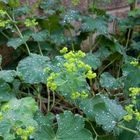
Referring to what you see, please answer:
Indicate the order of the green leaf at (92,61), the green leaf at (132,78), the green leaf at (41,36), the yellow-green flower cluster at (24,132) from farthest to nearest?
the green leaf at (41,36) < the green leaf at (92,61) < the green leaf at (132,78) < the yellow-green flower cluster at (24,132)

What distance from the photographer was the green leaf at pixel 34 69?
151 centimetres

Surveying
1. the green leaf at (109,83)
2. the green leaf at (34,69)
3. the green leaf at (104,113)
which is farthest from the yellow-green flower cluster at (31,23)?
the green leaf at (104,113)

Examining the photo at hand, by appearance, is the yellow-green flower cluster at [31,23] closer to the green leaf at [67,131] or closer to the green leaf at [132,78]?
the green leaf at [132,78]

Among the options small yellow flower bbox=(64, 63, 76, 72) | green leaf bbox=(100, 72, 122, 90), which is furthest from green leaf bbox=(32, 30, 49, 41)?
small yellow flower bbox=(64, 63, 76, 72)

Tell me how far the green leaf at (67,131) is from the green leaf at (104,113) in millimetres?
56

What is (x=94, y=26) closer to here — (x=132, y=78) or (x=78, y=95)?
(x=132, y=78)

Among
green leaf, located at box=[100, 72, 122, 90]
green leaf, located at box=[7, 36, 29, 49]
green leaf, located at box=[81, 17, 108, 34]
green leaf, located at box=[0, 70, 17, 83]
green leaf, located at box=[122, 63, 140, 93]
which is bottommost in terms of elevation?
green leaf, located at box=[100, 72, 122, 90]

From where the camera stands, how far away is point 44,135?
4.18 feet

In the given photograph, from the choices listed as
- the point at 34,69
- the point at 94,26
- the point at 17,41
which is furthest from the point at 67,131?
the point at 94,26

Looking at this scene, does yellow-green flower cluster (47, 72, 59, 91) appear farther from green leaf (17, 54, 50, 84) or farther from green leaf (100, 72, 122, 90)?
green leaf (100, 72, 122, 90)

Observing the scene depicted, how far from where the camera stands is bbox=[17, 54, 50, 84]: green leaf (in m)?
1.51

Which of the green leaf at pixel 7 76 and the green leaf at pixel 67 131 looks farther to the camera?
the green leaf at pixel 7 76

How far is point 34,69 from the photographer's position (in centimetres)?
153

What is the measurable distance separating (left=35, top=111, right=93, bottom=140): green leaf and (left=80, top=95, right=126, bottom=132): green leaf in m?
0.06
